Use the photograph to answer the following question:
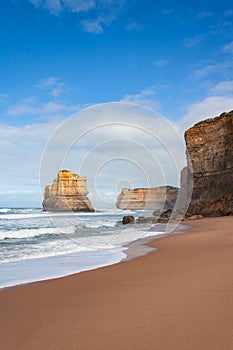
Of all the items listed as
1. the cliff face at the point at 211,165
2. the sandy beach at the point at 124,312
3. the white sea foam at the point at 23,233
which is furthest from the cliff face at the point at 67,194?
the sandy beach at the point at 124,312

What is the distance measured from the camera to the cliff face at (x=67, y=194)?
8106cm

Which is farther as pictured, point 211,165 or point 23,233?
point 211,165

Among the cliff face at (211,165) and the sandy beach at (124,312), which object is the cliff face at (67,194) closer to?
the cliff face at (211,165)

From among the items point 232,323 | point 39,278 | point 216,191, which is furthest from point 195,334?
point 216,191

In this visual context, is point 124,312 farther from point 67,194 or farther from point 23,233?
point 67,194

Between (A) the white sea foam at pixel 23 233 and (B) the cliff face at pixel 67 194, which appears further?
(B) the cliff face at pixel 67 194

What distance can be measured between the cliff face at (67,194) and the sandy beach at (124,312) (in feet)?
246

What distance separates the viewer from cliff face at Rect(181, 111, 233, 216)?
31.5 meters

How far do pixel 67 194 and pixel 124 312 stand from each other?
280 ft

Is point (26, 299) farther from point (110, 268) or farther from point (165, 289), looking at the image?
point (110, 268)

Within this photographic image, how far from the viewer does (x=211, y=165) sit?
113 ft

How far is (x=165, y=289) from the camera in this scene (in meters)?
4.23

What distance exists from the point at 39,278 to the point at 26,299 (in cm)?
151

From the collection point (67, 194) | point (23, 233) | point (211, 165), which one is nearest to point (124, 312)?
point (23, 233)
